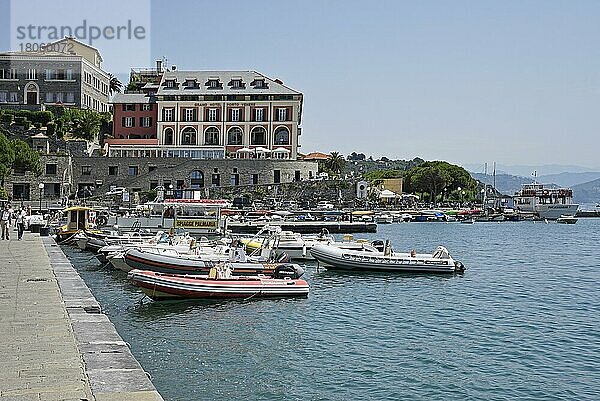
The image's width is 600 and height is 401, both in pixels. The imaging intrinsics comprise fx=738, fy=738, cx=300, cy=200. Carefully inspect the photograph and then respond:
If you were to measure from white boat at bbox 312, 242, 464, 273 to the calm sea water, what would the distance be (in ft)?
2.29

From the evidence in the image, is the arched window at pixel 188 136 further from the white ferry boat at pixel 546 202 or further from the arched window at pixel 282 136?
the white ferry boat at pixel 546 202

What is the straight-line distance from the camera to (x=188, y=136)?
95.4 meters

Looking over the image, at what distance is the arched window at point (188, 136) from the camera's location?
9494 centimetres

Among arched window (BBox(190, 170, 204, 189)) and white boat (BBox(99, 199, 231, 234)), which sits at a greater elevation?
arched window (BBox(190, 170, 204, 189))

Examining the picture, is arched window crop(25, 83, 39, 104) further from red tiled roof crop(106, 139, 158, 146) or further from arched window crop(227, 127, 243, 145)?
arched window crop(227, 127, 243, 145)

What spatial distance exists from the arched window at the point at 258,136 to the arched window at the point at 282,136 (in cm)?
154

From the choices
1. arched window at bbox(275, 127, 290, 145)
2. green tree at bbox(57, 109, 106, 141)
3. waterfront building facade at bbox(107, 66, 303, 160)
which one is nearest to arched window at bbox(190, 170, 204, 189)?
waterfront building facade at bbox(107, 66, 303, 160)

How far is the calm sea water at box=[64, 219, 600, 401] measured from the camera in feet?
53.2

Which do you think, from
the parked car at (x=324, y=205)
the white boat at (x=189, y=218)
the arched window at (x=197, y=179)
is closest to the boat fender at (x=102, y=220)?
the white boat at (x=189, y=218)

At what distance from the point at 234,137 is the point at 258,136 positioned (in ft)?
10.4

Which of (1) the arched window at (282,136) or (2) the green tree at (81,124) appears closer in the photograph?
(2) the green tree at (81,124)

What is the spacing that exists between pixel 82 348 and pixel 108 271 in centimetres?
2267

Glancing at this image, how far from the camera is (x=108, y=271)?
35.1 metres

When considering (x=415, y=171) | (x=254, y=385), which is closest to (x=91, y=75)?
(x=415, y=171)
